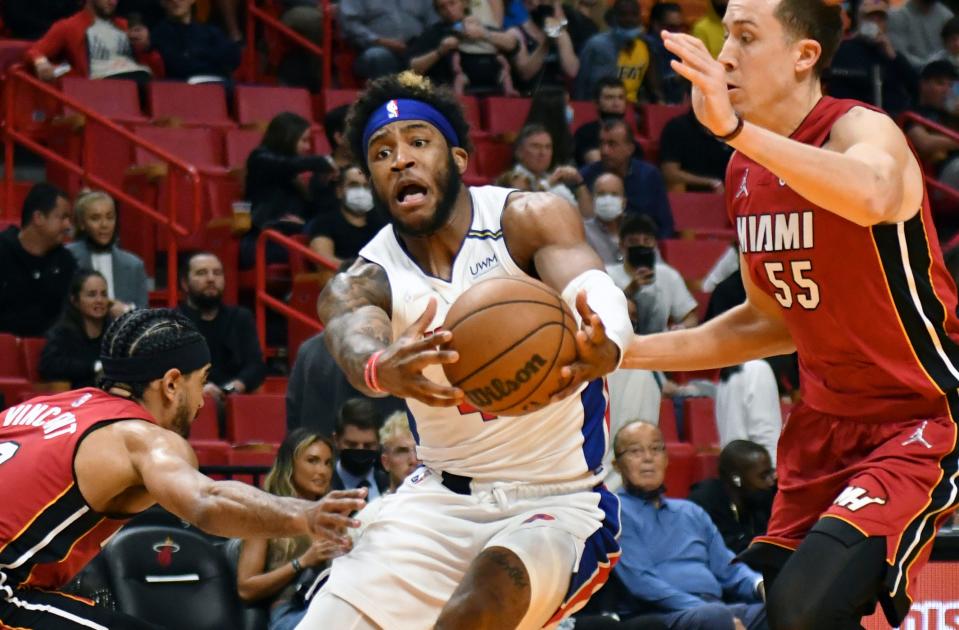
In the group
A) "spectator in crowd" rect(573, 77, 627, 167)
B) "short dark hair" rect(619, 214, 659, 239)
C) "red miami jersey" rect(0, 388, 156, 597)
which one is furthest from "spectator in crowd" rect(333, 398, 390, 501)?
"spectator in crowd" rect(573, 77, 627, 167)

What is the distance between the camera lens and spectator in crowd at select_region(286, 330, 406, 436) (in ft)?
28.7

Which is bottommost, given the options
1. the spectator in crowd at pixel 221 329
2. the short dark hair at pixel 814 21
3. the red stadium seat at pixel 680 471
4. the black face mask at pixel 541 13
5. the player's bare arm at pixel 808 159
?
the red stadium seat at pixel 680 471

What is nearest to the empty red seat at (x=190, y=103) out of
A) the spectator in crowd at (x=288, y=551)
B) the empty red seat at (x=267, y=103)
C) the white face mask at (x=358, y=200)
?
the empty red seat at (x=267, y=103)

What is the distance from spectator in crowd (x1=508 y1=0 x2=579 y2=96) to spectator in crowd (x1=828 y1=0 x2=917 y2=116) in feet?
7.40

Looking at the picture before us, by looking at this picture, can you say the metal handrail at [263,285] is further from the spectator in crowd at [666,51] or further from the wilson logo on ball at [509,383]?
the wilson logo on ball at [509,383]

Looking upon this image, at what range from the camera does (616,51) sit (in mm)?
13422

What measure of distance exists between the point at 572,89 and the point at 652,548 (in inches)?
262

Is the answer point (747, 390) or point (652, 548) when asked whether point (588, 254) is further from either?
point (747, 390)

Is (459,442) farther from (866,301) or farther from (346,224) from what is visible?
(346,224)

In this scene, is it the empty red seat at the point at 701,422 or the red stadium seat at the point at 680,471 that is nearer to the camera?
the red stadium seat at the point at 680,471

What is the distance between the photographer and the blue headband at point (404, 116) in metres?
5.15

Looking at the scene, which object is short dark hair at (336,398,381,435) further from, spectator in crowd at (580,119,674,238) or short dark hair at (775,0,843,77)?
short dark hair at (775,0,843,77)

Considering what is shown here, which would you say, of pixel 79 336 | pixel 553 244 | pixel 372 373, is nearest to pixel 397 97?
pixel 553 244

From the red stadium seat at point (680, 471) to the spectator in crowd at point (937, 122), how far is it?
488cm
